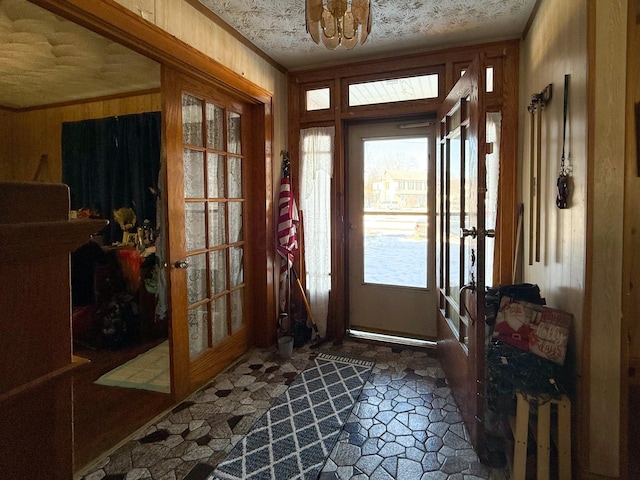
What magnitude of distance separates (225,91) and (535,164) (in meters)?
2.15

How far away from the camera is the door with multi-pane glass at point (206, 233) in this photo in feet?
7.38

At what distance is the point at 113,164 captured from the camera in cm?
370

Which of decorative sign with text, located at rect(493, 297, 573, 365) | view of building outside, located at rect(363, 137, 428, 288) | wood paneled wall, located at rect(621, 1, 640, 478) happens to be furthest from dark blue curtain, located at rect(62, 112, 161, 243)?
wood paneled wall, located at rect(621, 1, 640, 478)

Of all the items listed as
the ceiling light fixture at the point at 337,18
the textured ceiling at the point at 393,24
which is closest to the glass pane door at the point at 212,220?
the textured ceiling at the point at 393,24

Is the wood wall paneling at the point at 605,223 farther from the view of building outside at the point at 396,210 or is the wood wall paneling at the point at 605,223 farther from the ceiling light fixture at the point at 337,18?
the view of building outside at the point at 396,210

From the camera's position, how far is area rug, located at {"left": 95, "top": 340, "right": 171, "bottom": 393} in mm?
2529

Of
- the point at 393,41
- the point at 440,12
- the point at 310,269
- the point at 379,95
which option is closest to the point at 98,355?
the point at 310,269

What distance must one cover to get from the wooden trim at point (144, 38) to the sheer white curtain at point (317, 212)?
80 centimetres

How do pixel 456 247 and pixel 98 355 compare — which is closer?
pixel 456 247

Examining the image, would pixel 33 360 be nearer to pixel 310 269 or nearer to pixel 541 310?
pixel 541 310

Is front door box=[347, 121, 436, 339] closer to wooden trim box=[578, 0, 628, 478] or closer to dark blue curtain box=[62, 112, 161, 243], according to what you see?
wooden trim box=[578, 0, 628, 478]

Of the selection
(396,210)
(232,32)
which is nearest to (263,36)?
(232,32)

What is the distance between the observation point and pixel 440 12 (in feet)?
7.79

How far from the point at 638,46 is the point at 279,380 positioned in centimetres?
260
